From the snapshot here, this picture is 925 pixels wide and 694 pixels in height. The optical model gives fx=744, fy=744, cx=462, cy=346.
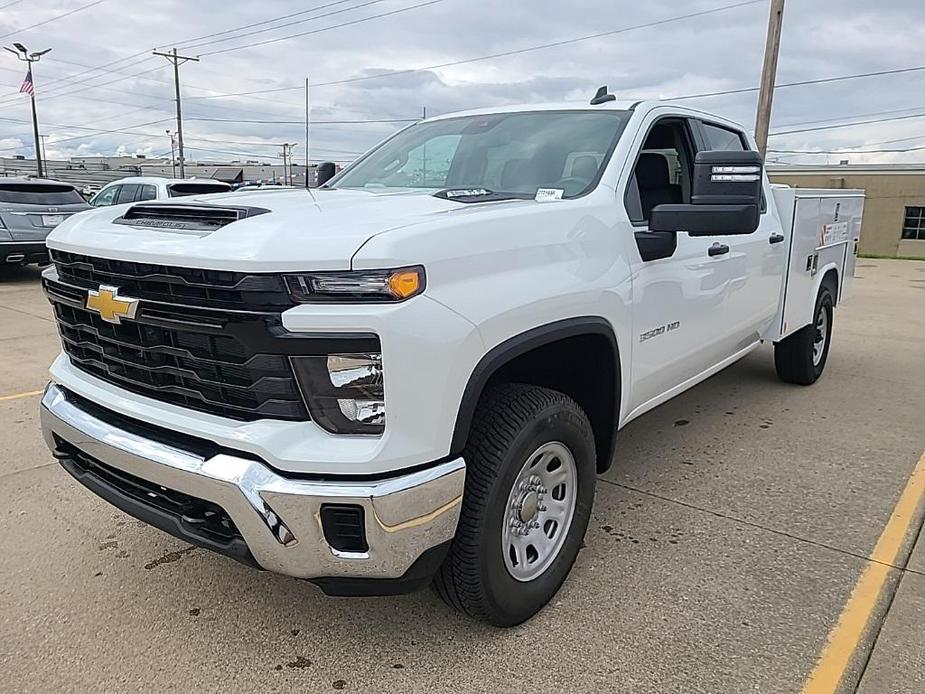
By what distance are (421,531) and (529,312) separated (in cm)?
80

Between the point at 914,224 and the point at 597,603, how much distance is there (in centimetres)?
3166

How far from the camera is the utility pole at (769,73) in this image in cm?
1573

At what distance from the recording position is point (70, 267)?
8.81ft

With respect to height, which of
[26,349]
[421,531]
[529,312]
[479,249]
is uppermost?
[479,249]

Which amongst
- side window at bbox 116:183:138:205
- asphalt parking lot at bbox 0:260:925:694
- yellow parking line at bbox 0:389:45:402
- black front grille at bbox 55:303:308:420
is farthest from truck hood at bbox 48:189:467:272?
side window at bbox 116:183:138:205

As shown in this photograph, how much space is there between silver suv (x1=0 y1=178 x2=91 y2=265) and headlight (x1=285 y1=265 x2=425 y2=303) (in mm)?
11063

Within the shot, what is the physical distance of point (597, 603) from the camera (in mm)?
2877

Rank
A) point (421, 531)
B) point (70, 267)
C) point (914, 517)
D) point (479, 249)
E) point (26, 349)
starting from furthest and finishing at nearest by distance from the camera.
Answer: point (26, 349), point (914, 517), point (70, 267), point (479, 249), point (421, 531)

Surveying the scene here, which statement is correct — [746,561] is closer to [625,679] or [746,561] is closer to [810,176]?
[625,679]

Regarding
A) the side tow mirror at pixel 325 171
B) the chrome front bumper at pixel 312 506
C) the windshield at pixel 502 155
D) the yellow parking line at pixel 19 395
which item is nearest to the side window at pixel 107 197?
the yellow parking line at pixel 19 395

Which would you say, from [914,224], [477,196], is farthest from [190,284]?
[914,224]

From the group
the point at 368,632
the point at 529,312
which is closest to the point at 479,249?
the point at 529,312

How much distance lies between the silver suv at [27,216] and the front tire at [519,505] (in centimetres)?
1099

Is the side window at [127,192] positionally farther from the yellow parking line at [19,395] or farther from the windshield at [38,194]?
the yellow parking line at [19,395]
